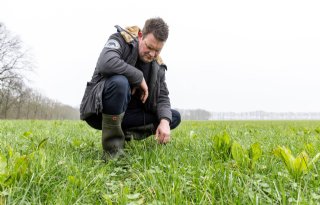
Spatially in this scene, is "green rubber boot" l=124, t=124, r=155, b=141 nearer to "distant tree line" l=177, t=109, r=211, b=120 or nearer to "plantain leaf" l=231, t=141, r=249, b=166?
"plantain leaf" l=231, t=141, r=249, b=166

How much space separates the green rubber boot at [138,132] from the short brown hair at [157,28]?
3.67 feet

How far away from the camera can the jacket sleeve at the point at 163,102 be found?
138 inches

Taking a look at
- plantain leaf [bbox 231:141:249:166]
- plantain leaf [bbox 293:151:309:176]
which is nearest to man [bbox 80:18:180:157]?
plantain leaf [bbox 231:141:249:166]

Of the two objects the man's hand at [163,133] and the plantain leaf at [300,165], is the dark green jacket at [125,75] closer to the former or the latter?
the man's hand at [163,133]

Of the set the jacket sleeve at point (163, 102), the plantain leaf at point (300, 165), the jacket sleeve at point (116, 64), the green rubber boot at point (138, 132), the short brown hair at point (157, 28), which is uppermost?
the short brown hair at point (157, 28)

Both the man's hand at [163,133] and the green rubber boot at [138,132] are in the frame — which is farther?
the green rubber boot at [138,132]

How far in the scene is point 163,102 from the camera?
3.65 m

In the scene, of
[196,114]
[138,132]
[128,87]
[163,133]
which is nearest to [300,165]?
[163,133]

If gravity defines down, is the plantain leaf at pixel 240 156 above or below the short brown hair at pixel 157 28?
below

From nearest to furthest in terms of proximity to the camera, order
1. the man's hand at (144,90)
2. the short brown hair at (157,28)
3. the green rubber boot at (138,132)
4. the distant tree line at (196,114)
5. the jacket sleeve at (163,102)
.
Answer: the short brown hair at (157,28) < the man's hand at (144,90) < the jacket sleeve at (163,102) < the green rubber boot at (138,132) < the distant tree line at (196,114)

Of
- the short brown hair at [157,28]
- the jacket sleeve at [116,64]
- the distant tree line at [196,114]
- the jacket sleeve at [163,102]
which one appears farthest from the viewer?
the distant tree line at [196,114]

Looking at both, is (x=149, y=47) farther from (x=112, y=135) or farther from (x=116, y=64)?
(x=112, y=135)

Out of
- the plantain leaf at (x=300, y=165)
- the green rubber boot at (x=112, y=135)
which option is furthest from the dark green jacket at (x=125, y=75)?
the plantain leaf at (x=300, y=165)

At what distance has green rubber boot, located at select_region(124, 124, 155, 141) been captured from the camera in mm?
3670
